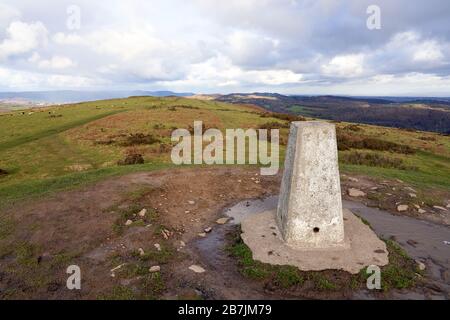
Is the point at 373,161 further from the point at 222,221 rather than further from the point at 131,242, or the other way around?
the point at 131,242

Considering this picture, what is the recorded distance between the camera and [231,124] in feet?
119

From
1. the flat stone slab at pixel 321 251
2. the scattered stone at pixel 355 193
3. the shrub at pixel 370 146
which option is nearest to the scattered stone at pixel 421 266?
the flat stone slab at pixel 321 251

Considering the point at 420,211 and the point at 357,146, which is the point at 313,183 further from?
the point at 357,146

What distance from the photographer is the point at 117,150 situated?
85.2ft

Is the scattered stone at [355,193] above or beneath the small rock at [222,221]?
above

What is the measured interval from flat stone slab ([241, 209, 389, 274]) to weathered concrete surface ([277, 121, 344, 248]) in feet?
0.96

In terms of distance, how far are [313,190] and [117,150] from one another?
19.5 metres

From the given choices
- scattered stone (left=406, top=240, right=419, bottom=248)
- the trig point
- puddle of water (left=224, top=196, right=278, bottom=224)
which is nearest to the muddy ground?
puddle of water (left=224, top=196, right=278, bottom=224)

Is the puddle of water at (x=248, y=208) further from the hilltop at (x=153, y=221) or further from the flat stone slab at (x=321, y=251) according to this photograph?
the flat stone slab at (x=321, y=251)

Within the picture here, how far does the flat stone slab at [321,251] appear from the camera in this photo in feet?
29.8

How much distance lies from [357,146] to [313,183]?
2158 cm
